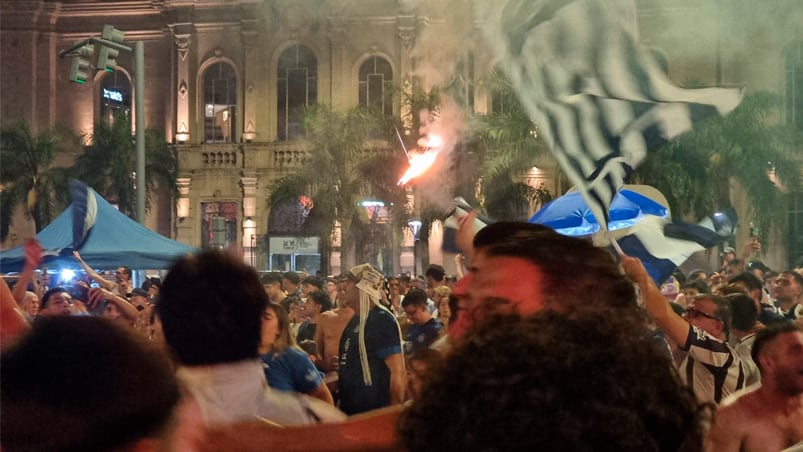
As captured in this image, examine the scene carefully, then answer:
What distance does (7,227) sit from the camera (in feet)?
112

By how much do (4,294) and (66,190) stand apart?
102ft

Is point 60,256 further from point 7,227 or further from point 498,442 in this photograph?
point 7,227

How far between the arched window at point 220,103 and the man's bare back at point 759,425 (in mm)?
33463

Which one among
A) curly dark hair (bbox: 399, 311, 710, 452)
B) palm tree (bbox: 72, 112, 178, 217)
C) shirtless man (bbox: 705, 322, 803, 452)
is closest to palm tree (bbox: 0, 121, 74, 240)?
palm tree (bbox: 72, 112, 178, 217)

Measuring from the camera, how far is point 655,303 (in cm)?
424

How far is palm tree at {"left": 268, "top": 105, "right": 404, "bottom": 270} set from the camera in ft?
95.7

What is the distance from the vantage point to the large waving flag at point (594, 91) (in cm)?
426

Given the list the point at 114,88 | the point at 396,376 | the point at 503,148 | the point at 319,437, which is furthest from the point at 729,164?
the point at 319,437

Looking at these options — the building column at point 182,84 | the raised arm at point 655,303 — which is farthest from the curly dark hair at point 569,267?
the building column at point 182,84

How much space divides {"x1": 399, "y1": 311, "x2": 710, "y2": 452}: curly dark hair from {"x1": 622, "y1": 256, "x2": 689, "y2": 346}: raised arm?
2.42 metres

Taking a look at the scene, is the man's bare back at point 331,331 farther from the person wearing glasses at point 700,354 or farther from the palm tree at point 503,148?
the palm tree at point 503,148

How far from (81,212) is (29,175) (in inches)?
861

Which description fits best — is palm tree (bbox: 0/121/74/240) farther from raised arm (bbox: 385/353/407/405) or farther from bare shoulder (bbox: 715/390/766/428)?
bare shoulder (bbox: 715/390/766/428)

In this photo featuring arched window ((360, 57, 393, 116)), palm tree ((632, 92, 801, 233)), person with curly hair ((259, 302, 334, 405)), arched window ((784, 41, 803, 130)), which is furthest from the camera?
arched window ((360, 57, 393, 116))
